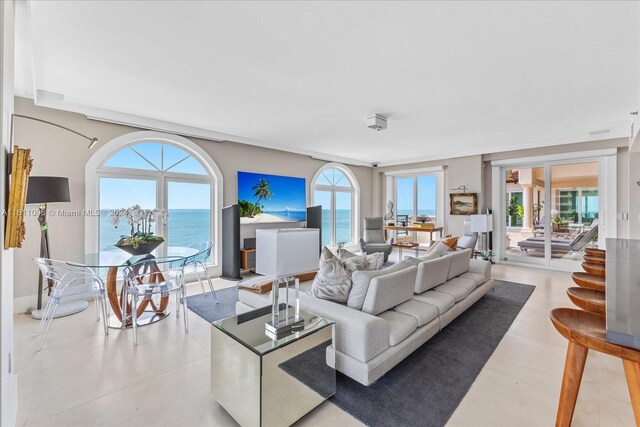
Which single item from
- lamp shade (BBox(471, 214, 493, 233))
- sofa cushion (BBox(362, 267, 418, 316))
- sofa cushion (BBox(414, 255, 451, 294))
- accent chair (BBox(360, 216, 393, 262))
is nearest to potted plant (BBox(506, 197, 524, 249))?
lamp shade (BBox(471, 214, 493, 233))

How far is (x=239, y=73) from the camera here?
2.87m

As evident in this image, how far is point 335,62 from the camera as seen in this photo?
8.73ft

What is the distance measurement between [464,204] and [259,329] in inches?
245

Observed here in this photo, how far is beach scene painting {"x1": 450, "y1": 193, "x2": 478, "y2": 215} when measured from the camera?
21.8 feet

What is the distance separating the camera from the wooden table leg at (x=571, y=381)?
1.54 meters

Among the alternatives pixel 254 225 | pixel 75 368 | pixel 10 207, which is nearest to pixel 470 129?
pixel 254 225

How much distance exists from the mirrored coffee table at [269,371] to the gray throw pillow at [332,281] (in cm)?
43

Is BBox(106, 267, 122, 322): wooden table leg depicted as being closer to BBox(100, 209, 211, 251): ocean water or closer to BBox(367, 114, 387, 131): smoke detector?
BBox(100, 209, 211, 251): ocean water

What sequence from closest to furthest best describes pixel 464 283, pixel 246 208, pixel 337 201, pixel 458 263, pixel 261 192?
pixel 464 283 < pixel 458 263 < pixel 246 208 < pixel 261 192 < pixel 337 201

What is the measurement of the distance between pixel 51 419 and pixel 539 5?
4.03 m

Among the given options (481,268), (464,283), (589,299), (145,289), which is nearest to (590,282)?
(589,299)

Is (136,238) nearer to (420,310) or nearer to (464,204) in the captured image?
(420,310)

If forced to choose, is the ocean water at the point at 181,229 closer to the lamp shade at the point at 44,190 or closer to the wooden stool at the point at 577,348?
the lamp shade at the point at 44,190

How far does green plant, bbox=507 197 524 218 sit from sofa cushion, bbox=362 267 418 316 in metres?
5.30
